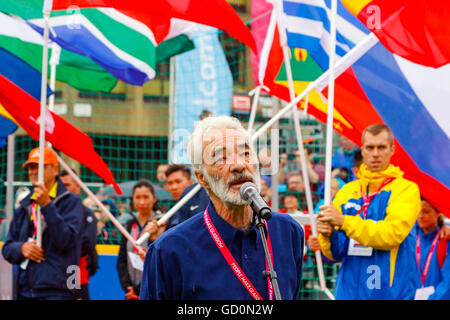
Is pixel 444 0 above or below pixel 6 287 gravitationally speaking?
above

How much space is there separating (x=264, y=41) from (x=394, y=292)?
3328 mm

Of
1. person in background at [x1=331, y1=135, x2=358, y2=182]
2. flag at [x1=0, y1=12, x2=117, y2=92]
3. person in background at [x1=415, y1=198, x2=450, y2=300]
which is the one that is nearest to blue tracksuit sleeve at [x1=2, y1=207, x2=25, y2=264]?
flag at [x1=0, y1=12, x2=117, y2=92]

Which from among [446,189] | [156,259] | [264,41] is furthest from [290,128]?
[156,259]

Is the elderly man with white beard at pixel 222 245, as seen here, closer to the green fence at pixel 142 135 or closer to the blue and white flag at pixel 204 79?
the green fence at pixel 142 135

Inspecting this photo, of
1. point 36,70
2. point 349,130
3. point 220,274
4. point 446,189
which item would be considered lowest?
point 220,274

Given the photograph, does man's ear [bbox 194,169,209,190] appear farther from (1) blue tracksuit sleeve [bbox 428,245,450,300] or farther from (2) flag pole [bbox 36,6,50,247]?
(1) blue tracksuit sleeve [bbox 428,245,450,300]

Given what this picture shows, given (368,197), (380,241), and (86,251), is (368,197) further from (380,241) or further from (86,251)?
(86,251)

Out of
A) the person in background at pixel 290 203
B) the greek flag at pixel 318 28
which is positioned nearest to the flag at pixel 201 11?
the greek flag at pixel 318 28

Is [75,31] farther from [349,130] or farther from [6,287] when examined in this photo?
[6,287]

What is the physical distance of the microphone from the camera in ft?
10.4

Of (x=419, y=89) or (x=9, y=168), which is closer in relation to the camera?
(x=419, y=89)

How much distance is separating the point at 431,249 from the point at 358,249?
149 centimetres

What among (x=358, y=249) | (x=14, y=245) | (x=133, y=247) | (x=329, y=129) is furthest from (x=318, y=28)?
(x=14, y=245)

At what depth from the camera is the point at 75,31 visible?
24.4 feet
